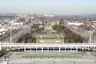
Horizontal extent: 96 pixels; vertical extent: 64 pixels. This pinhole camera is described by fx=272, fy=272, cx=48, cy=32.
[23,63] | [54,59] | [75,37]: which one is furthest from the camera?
[75,37]

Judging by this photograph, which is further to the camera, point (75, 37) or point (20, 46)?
point (75, 37)

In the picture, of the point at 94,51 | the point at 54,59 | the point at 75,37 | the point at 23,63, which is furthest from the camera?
the point at 75,37

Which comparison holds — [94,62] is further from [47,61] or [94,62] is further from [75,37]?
[75,37]

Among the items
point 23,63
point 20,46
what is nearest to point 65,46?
point 20,46

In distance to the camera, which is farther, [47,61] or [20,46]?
[20,46]

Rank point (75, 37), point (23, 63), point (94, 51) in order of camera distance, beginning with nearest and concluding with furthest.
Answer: point (23, 63) → point (94, 51) → point (75, 37)

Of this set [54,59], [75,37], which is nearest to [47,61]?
[54,59]

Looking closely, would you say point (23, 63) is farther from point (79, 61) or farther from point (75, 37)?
point (75, 37)
